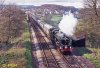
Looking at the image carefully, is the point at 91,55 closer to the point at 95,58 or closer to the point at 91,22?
the point at 95,58

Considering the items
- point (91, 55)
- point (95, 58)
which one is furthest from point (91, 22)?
point (95, 58)

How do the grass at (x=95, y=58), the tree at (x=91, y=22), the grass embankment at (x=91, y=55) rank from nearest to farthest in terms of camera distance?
the grass at (x=95, y=58)
the grass embankment at (x=91, y=55)
the tree at (x=91, y=22)

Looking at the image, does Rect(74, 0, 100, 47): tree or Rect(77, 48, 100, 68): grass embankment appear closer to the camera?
Rect(77, 48, 100, 68): grass embankment

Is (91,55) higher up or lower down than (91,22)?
lower down

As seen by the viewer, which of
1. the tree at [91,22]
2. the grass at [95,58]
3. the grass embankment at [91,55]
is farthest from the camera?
the tree at [91,22]

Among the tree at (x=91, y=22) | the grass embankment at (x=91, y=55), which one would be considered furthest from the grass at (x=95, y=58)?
the tree at (x=91, y=22)

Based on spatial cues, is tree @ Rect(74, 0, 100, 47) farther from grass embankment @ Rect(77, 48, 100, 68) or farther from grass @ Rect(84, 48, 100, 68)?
grass @ Rect(84, 48, 100, 68)

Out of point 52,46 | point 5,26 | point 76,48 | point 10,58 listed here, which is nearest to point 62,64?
point 10,58

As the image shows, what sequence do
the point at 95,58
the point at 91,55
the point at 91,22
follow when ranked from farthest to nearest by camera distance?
the point at 91,22
the point at 91,55
the point at 95,58

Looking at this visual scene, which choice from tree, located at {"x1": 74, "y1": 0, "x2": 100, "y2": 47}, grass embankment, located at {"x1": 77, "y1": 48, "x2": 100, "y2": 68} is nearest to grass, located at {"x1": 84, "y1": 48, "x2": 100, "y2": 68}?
grass embankment, located at {"x1": 77, "y1": 48, "x2": 100, "y2": 68}

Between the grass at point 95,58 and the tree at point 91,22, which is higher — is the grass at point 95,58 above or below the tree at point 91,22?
below

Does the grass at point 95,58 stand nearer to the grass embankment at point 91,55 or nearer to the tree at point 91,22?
the grass embankment at point 91,55
